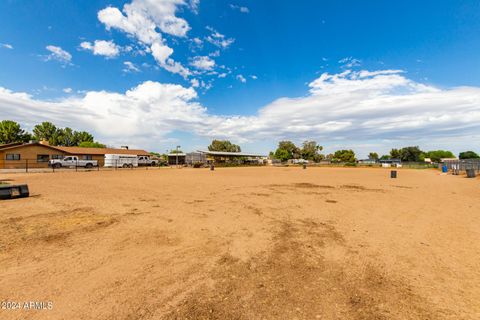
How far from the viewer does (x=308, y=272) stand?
12.0 ft

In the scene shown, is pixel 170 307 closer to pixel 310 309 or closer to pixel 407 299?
pixel 310 309

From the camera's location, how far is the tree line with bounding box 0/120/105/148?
51281 mm

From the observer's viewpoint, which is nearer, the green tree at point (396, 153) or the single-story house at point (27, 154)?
the single-story house at point (27, 154)

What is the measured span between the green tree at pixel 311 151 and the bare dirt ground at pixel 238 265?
95.2m

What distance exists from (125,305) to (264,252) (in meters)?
2.67

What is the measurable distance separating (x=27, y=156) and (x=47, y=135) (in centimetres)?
3952

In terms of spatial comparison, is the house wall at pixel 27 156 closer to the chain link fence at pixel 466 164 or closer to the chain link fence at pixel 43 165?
the chain link fence at pixel 43 165

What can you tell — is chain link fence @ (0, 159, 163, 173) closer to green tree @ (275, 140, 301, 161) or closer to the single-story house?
the single-story house

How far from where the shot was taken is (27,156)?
3375 centimetres

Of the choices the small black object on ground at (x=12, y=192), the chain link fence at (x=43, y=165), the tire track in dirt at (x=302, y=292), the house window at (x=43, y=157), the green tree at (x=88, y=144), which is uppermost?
the green tree at (x=88, y=144)

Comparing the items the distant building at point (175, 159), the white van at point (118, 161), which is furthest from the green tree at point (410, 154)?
the white van at point (118, 161)

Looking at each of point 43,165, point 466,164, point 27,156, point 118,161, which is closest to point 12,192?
point 118,161

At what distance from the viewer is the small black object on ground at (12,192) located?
9.17m

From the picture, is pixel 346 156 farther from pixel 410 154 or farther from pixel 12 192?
pixel 12 192
